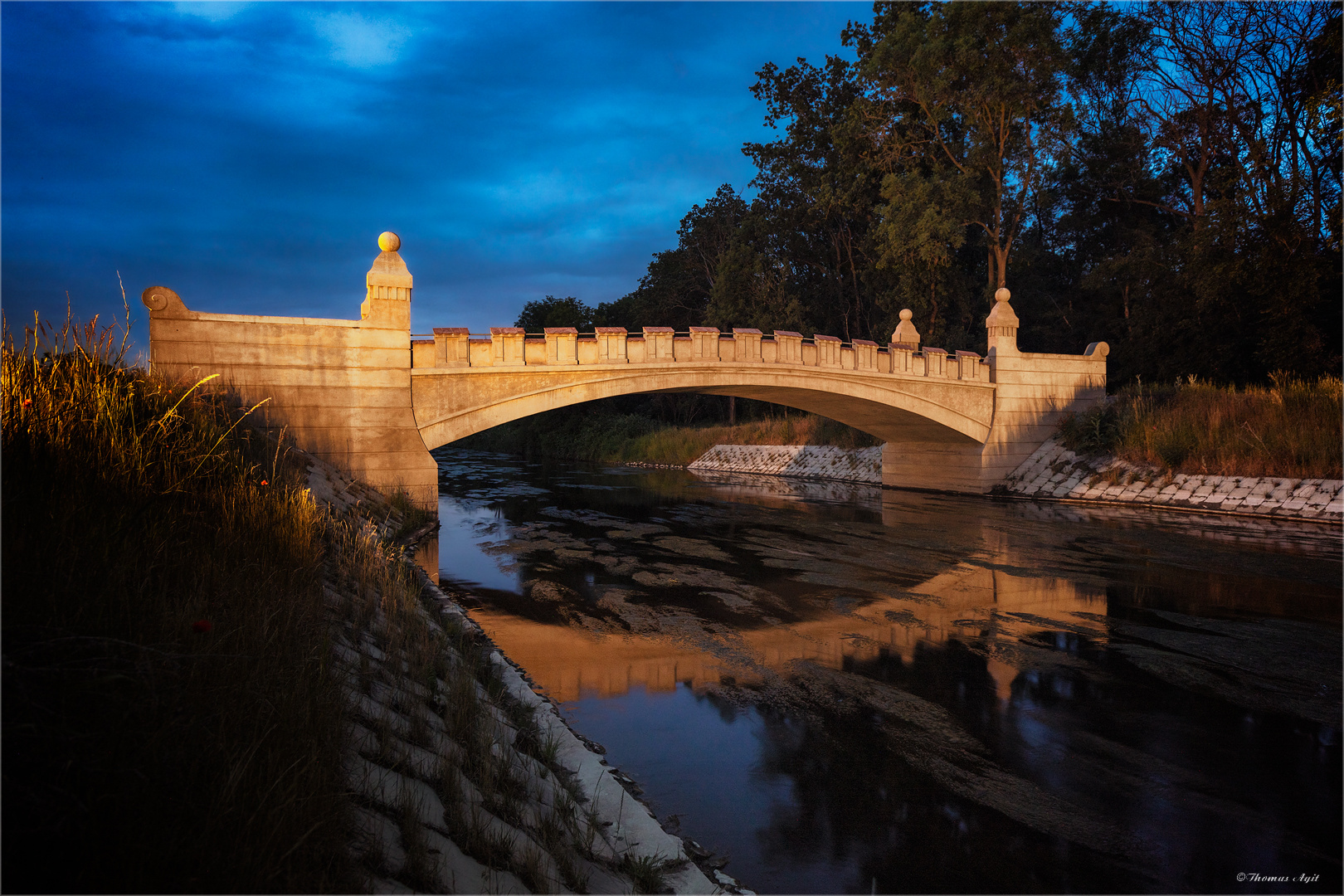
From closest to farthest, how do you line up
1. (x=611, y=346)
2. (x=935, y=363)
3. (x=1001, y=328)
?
1. (x=611, y=346)
2. (x=935, y=363)
3. (x=1001, y=328)

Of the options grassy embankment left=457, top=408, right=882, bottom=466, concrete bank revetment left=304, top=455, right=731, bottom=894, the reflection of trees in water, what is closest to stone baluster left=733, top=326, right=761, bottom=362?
grassy embankment left=457, top=408, right=882, bottom=466

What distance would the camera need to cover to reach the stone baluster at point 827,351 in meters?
20.3

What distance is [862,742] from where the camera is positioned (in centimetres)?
496

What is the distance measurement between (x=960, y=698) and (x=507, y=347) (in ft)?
42.2

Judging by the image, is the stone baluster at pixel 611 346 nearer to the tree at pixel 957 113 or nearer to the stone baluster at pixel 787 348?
the stone baluster at pixel 787 348

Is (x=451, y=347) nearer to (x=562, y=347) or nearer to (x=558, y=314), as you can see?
(x=562, y=347)

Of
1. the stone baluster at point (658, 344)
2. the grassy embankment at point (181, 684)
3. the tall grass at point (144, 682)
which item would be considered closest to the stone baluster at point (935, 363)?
the stone baluster at point (658, 344)

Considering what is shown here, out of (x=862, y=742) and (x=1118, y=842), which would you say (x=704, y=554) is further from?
(x=1118, y=842)

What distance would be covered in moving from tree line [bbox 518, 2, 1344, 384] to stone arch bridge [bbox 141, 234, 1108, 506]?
268 inches

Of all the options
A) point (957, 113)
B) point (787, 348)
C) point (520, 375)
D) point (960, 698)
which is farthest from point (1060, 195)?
point (960, 698)

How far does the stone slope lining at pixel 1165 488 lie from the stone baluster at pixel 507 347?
15152 mm

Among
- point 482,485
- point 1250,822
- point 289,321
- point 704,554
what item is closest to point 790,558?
point 704,554

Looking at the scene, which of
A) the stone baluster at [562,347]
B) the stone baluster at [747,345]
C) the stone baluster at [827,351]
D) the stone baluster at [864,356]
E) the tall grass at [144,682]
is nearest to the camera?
the tall grass at [144,682]

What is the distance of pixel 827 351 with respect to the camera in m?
20.5
